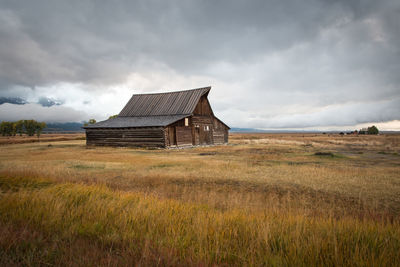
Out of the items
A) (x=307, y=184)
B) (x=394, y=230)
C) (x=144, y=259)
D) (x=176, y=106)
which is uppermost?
(x=176, y=106)

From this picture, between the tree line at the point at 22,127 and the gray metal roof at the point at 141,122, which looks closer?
the gray metal roof at the point at 141,122

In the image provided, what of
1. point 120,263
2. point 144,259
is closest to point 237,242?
point 144,259

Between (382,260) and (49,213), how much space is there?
4.50 metres

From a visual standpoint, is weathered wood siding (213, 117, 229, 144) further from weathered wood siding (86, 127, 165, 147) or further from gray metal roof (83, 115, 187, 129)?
weathered wood siding (86, 127, 165, 147)

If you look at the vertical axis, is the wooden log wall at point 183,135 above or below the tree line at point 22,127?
below

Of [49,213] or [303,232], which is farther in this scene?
[49,213]

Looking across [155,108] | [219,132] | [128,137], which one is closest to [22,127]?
[155,108]

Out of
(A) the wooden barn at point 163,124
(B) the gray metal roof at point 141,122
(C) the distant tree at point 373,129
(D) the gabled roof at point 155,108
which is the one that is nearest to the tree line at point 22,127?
(D) the gabled roof at point 155,108

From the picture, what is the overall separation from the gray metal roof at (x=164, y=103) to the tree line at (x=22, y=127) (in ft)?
236

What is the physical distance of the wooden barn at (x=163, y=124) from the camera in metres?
26.6

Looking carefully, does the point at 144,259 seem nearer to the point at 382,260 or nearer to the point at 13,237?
the point at 13,237

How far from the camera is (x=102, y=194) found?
16.3ft

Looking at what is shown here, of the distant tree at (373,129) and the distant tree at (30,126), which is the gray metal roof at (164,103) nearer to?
the distant tree at (30,126)

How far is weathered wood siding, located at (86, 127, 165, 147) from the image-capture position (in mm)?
26062
